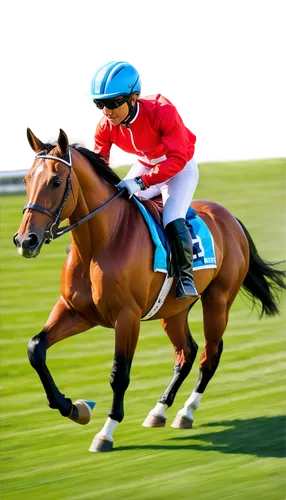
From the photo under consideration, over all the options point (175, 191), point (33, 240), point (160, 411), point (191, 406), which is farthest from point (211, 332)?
point (33, 240)

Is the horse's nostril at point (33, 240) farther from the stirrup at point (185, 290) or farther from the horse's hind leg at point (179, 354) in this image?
the horse's hind leg at point (179, 354)

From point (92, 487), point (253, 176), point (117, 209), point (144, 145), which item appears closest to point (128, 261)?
point (117, 209)

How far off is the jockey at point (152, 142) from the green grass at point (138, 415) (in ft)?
3.54

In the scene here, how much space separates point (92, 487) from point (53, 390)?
69cm

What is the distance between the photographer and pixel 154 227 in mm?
7145

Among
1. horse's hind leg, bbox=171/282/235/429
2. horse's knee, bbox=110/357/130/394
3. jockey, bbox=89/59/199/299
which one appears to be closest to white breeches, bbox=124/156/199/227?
jockey, bbox=89/59/199/299

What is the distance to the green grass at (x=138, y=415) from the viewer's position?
648 centimetres

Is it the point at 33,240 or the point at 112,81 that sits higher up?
the point at 112,81

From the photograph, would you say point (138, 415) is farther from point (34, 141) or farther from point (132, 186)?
point (34, 141)

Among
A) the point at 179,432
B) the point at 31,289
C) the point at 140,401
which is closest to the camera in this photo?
the point at 179,432

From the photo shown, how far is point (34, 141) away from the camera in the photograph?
261 inches

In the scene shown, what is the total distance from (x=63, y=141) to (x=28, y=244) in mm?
687

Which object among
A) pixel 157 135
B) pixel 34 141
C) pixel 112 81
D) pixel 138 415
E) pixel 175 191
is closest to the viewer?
pixel 34 141

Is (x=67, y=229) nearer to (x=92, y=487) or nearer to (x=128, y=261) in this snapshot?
(x=128, y=261)
